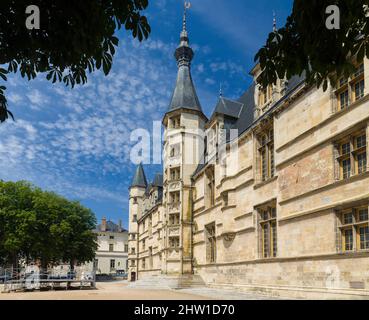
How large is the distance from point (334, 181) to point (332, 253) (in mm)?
2469

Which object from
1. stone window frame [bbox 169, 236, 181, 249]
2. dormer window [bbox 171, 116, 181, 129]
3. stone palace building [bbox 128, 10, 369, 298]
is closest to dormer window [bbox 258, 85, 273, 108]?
stone palace building [bbox 128, 10, 369, 298]

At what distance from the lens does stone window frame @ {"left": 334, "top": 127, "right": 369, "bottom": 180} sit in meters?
13.8

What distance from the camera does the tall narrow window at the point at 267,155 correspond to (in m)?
20.4

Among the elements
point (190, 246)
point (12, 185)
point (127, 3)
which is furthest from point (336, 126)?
point (12, 185)

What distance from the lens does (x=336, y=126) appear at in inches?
588

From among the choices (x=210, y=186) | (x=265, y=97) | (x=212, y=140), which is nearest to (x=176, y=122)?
(x=212, y=140)

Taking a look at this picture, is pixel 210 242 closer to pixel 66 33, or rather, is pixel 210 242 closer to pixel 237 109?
pixel 237 109

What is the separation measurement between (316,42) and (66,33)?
313cm

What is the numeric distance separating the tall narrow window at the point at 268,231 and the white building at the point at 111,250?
7179cm

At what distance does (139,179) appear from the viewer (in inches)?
2547

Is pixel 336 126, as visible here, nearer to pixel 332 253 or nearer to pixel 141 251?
pixel 332 253

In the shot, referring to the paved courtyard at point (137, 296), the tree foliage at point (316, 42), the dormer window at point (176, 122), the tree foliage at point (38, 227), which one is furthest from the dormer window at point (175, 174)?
the tree foliage at point (316, 42)

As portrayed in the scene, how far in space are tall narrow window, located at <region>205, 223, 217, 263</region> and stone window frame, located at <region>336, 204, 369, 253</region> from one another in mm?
14885

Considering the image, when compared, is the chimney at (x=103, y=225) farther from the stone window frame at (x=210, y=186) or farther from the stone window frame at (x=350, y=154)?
the stone window frame at (x=350, y=154)
